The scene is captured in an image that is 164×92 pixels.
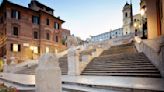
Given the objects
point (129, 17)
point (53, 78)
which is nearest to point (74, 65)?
point (53, 78)

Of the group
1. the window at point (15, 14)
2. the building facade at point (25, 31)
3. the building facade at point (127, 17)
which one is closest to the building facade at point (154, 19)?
the building facade at point (25, 31)

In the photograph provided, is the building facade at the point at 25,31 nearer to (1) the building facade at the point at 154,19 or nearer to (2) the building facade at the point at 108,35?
(1) the building facade at the point at 154,19

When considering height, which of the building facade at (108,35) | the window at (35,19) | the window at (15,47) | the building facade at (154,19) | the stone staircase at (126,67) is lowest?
the stone staircase at (126,67)

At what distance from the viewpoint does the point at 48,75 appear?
480cm

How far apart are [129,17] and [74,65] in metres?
59.9

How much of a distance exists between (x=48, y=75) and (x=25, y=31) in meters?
32.7

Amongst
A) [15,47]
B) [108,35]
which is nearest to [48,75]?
[15,47]

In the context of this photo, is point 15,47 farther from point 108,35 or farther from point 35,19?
point 108,35

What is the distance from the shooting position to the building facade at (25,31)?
108ft

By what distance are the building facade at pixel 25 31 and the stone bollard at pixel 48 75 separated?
2548cm

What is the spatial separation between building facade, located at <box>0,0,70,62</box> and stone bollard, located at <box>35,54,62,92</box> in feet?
83.6

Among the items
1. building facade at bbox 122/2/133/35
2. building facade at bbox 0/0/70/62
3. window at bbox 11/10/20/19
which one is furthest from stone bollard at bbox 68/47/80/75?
building facade at bbox 122/2/133/35

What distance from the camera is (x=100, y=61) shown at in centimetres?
1581

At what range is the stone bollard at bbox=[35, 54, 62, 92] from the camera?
477cm
